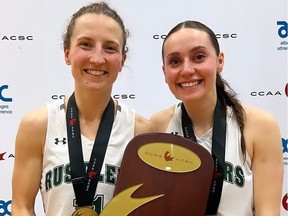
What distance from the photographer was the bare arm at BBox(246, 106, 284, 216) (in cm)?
129

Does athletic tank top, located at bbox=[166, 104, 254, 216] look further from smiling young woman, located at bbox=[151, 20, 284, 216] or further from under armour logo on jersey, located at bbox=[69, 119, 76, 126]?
under armour logo on jersey, located at bbox=[69, 119, 76, 126]

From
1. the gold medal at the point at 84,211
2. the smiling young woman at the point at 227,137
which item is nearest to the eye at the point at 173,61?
the smiling young woman at the point at 227,137

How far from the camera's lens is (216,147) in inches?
51.1

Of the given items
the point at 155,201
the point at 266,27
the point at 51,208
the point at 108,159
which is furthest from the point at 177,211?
the point at 266,27

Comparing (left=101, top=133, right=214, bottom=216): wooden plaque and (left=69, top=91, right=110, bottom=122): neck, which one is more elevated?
(left=69, top=91, right=110, bottom=122): neck

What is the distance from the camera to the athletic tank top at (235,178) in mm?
1265

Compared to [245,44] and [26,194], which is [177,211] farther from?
[245,44]

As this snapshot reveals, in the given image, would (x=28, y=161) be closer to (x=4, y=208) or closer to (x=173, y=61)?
(x=173, y=61)

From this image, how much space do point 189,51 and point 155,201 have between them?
17.9 inches

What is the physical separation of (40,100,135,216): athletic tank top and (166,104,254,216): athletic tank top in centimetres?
27

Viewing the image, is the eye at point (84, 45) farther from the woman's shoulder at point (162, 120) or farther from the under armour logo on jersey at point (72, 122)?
the woman's shoulder at point (162, 120)

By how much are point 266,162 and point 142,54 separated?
40.6 inches

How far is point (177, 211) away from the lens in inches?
45.5

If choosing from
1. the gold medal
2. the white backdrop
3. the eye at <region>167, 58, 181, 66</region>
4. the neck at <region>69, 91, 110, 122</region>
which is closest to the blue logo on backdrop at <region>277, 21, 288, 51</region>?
the white backdrop
